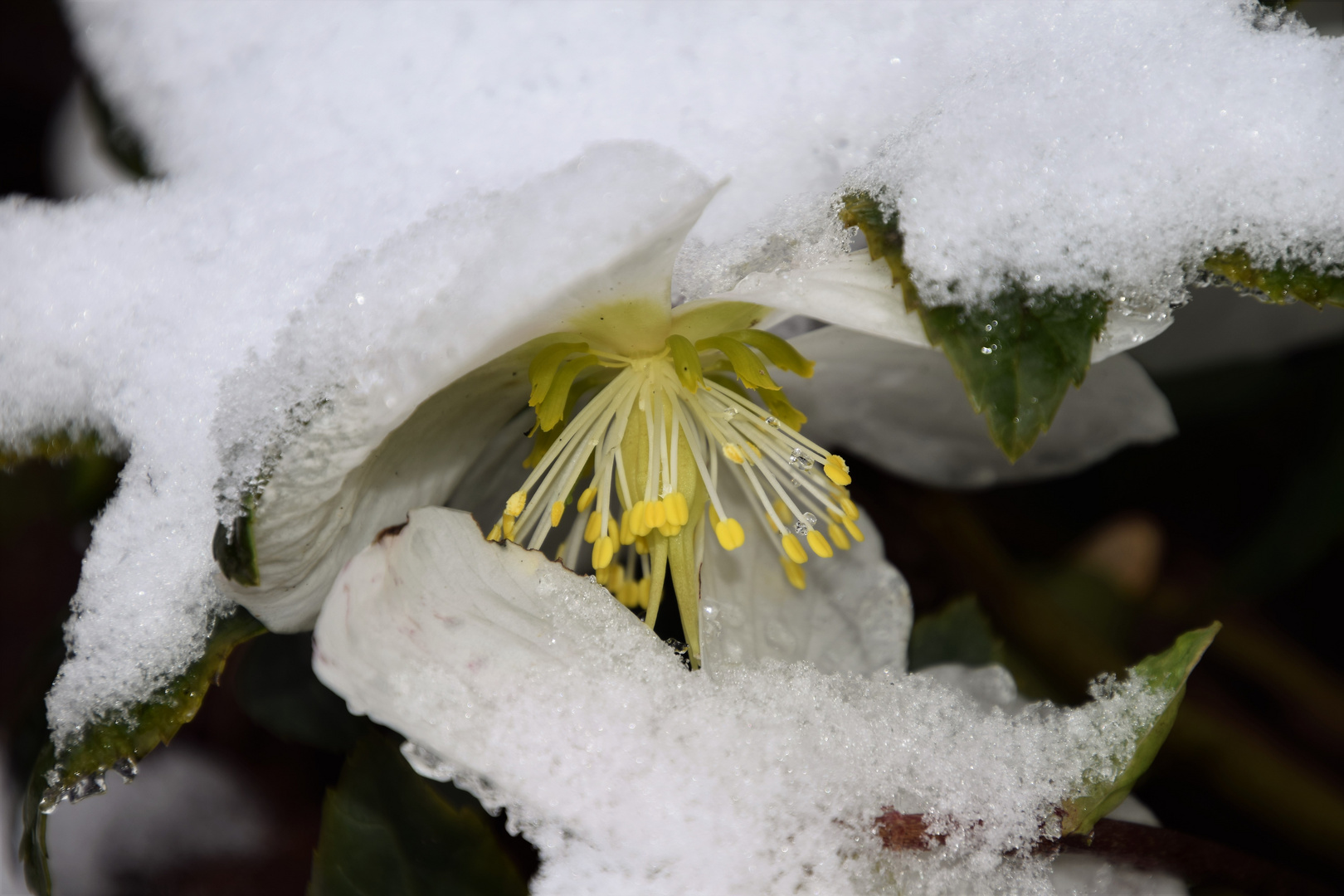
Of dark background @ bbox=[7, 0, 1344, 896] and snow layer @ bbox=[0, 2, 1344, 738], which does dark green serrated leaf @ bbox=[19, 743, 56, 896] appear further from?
dark background @ bbox=[7, 0, 1344, 896]

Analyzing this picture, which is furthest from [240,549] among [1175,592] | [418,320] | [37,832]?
[1175,592]

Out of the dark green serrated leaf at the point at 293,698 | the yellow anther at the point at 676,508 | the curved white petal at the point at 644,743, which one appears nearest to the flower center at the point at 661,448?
the yellow anther at the point at 676,508

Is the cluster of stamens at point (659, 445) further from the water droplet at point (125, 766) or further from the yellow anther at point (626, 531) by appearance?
the water droplet at point (125, 766)

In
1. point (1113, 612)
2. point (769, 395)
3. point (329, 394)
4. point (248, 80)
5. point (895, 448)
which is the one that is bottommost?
point (1113, 612)

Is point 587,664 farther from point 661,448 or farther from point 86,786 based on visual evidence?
point 86,786

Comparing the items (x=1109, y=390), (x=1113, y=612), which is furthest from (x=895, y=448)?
(x=1113, y=612)

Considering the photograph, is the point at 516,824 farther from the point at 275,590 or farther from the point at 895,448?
the point at 895,448
